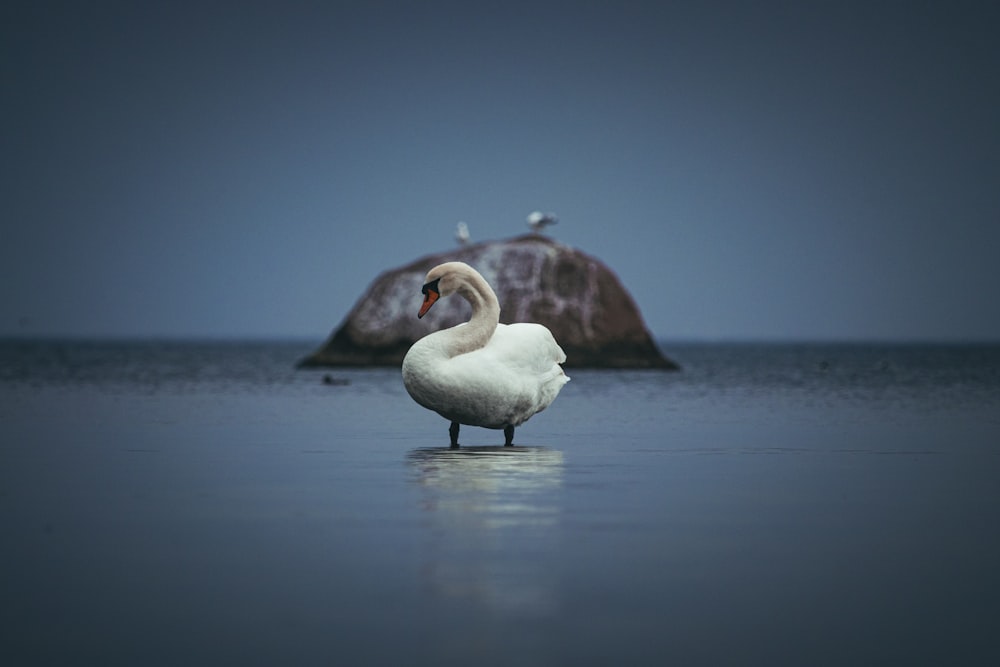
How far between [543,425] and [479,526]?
1084cm

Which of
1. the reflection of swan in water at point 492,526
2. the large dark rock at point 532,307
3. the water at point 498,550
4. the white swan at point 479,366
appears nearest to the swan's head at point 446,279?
the white swan at point 479,366

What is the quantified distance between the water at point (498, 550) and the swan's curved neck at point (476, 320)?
114 centimetres

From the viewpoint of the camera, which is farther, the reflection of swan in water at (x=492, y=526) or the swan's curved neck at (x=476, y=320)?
the swan's curved neck at (x=476, y=320)

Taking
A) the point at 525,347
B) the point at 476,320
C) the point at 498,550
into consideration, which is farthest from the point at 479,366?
the point at 498,550

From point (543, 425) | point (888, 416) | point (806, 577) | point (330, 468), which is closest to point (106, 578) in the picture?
point (806, 577)

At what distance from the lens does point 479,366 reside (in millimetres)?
13805

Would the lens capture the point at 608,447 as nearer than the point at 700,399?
Yes

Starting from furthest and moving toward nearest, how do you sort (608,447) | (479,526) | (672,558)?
(608,447) → (479,526) → (672,558)

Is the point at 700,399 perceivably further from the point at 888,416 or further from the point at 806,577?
the point at 806,577

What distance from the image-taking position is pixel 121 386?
109 ft

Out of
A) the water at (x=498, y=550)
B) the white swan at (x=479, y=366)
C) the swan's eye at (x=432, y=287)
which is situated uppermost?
the swan's eye at (x=432, y=287)

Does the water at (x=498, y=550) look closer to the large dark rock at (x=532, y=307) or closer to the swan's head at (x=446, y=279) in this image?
the swan's head at (x=446, y=279)

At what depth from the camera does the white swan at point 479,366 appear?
13773mm

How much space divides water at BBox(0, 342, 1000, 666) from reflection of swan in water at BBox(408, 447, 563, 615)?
0.03 metres
